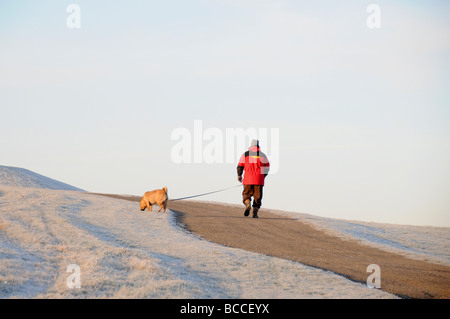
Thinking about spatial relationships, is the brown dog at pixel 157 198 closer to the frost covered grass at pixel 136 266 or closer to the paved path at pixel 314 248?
the paved path at pixel 314 248

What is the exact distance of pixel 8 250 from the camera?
13445 mm

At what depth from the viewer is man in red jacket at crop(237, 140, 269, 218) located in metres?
22.1

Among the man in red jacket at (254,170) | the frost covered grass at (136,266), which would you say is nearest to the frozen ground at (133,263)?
the frost covered grass at (136,266)

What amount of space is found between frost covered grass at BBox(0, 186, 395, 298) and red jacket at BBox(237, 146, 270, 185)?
4.14m

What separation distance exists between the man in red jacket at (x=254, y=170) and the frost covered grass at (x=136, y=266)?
13.3 ft

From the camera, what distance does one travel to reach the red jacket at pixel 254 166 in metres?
22.1

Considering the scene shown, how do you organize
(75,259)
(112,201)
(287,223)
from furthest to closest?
(112,201) < (287,223) < (75,259)

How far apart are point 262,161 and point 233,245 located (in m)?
5.99

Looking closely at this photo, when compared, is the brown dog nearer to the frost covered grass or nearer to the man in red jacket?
the frost covered grass

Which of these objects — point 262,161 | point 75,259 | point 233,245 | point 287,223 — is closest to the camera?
point 75,259

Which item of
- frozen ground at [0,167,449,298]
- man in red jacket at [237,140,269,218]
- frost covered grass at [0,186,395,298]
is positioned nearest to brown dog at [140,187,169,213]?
frozen ground at [0,167,449,298]

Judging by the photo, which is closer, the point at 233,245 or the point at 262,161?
the point at 233,245
